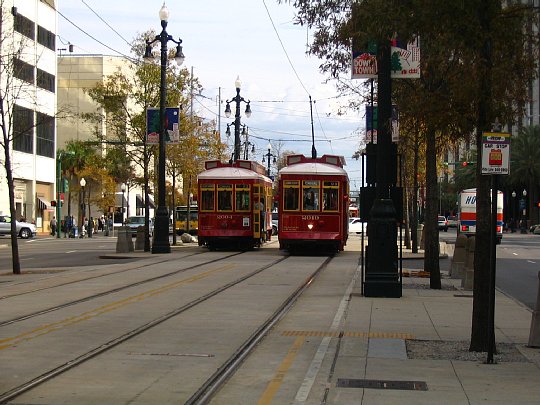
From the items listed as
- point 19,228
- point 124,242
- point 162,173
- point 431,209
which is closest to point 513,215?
point 19,228

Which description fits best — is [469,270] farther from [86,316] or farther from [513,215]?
[513,215]

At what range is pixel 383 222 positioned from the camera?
18.2m

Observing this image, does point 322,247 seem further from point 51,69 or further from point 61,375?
point 51,69

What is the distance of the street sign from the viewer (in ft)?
35.2

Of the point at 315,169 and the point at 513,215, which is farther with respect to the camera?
the point at 513,215

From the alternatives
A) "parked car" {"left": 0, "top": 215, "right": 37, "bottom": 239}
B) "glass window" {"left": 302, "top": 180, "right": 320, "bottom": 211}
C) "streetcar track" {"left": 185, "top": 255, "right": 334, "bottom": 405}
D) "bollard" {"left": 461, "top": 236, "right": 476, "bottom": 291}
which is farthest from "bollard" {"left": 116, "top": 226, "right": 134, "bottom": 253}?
"parked car" {"left": 0, "top": 215, "right": 37, "bottom": 239}

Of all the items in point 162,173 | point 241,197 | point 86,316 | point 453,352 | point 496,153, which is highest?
point 162,173

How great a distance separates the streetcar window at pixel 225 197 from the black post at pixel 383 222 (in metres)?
18.3

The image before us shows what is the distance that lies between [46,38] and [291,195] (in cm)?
4617

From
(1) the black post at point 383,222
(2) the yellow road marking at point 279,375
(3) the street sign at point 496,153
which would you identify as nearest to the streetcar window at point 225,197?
(1) the black post at point 383,222

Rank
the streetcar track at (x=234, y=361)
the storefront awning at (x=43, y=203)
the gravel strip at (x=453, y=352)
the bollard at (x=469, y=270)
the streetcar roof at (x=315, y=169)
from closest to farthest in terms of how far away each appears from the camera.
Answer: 1. the streetcar track at (x=234, y=361)
2. the gravel strip at (x=453, y=352)
3. the bollard at (x=469, y=270)
4. the streetcar roof at (x=315, y=169)
5. the storefront awning at (x=43, y=203)

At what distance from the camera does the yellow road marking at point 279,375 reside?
28.2 ft

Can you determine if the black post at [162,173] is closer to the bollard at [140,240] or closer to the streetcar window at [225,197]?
the streetcar window at [225,197]

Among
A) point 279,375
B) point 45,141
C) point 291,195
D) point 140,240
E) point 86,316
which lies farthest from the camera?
point 45,141
